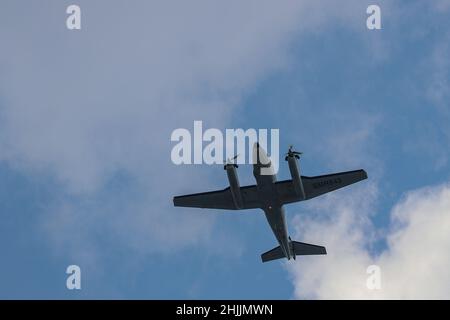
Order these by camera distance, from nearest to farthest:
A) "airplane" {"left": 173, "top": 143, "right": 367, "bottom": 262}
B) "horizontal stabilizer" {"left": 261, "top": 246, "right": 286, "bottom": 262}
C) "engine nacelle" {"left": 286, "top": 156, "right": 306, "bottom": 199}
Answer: "engine nacelle" {"left": 286, "top": 156, "right": 306, "bottom": 199}, "airplane" {"left": 173, "top": 143, "right": 367, "bottom": 262}, "horizontal stabilizer" {"left": 261, "top": 246, "right": 286, "bottom": 262}

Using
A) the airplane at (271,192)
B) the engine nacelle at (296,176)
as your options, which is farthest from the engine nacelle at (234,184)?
the engine nacelle at (296,176)

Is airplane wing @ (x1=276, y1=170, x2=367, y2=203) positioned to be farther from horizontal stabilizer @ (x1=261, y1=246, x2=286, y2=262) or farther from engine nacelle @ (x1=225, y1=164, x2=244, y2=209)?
horizontal stabilizer @ (x1=261, y1=246, x2=286, y2=262)

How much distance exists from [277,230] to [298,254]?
7.53 m

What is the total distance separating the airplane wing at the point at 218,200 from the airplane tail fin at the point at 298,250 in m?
8.99

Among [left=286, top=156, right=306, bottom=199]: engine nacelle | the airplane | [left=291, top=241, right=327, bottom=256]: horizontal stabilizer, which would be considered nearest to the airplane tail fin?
[left=291, top=241, right=327, bottom=256]: horizontal stabilizer

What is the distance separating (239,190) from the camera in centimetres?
6178

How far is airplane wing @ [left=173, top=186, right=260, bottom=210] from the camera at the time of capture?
62.5 metres

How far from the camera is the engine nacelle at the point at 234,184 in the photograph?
198ft

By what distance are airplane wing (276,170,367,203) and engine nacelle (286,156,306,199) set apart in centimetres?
57

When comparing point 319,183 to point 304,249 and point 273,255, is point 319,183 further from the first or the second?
point 273,255

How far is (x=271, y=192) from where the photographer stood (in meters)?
61.1
